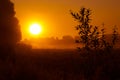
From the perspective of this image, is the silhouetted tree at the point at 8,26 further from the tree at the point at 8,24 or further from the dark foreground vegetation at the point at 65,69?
the dark foreground vegetation at the point at 65,69

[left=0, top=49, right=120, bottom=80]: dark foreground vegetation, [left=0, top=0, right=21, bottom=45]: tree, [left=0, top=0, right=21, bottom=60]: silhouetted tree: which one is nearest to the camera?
[left=0, top=49, right=120, bottom=80]: dark foreground vegetation

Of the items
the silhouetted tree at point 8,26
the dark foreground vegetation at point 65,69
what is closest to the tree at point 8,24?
the silhouetted tree at point 8,26

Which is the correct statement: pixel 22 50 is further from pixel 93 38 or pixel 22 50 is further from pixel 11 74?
pixel 11 74

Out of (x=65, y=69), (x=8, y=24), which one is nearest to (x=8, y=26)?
(x=8, y=24)

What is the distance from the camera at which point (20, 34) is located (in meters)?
58.6

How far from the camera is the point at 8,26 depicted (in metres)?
56.3

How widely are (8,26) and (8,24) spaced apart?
0.89ft

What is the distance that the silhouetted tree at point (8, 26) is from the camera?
180 ft

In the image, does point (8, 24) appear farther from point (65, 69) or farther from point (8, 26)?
point (65, 69)

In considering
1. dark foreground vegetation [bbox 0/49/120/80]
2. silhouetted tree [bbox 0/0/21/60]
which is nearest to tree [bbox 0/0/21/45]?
silhouetted tree [bbox 0/0/21/60]

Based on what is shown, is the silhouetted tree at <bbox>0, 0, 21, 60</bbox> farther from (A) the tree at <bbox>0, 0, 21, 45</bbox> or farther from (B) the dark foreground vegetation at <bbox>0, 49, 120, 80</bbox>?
(B) the dark foreground vegetation at <bbox>0, 49, 120, 80</bbox>

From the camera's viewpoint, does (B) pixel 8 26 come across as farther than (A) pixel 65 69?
Yes

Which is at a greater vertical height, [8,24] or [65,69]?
[8,24]

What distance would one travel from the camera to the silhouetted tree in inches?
2158
